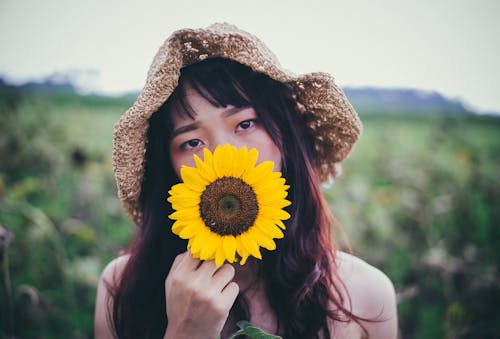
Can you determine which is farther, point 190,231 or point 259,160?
point 259,160

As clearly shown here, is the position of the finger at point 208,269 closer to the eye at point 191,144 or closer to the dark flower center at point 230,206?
the dark flower center at point 230,206

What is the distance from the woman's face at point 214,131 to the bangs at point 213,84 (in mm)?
15

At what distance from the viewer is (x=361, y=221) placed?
2.76 m

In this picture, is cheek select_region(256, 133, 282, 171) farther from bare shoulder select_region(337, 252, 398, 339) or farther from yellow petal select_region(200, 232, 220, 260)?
bare shoulder select_region(337, 252, 398, 339)

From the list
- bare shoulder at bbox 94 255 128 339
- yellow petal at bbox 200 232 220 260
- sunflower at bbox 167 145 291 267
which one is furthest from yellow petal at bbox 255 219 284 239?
bare shoulder at bbox 94 255 128 339

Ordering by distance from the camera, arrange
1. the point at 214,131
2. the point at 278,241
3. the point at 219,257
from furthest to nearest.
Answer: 1. the point at 278,241
2. the point at 214,131
3. the point at 219,257

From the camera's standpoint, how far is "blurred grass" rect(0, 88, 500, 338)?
86.4 inches

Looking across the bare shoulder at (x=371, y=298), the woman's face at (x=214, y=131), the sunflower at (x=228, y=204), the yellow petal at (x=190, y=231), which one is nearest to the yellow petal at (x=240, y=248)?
the sunflower at (x=228, y=204)

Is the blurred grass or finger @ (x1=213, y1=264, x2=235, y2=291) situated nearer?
finger @ (x1=213, y1=264, x2=235, y2=291)

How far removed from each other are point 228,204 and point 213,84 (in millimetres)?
489

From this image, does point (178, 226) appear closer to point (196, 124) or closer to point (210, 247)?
point (210, 247)

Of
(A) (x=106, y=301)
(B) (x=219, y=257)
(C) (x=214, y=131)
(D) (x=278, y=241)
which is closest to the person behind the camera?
(B) (x=219, y=257)

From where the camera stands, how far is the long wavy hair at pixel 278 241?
131 cm

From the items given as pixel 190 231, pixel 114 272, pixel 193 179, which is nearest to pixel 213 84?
pixel 193 179
